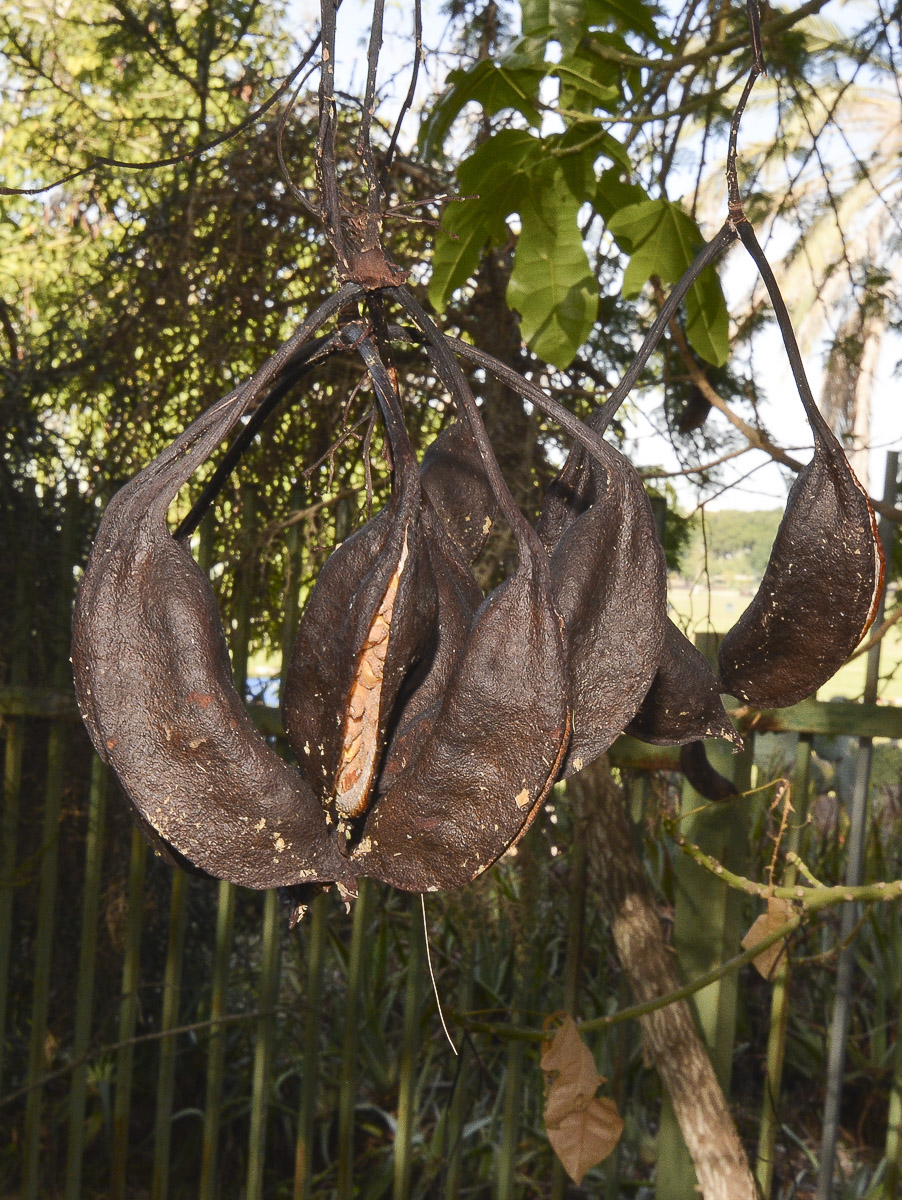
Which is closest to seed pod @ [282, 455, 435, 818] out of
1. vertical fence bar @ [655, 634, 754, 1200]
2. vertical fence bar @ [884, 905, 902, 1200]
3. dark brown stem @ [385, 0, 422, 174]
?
dark brown stem @ [385, 0, 422, 174]

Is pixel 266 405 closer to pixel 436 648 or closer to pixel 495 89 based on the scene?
pixel 436 648

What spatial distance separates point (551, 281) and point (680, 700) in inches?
25.7

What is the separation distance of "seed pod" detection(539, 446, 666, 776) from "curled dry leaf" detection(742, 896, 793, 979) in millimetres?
1010

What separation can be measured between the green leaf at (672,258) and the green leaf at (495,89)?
26 centimetres

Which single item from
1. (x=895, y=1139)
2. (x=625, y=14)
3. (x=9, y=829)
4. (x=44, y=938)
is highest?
(x=625, y=14)

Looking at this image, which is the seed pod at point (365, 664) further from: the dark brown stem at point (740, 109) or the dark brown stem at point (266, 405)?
the dark brown stem at point (740, 109)

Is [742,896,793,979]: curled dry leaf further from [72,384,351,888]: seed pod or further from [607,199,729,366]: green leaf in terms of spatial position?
[72,384,351,888]: seed pod

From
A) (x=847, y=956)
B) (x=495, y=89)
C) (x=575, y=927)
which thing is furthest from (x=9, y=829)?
(x=495, y=89)

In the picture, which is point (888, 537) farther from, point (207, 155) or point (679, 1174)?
point (207, 155)

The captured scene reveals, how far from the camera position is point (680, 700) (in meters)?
0.72

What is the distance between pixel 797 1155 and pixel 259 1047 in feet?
6.51

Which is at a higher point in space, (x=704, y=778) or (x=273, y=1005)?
(x=704, y=778)

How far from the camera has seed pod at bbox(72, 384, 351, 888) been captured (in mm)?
554

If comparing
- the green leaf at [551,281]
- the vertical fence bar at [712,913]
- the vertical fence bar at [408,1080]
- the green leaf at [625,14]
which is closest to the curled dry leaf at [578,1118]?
the vertical fence bar at [712,913]
